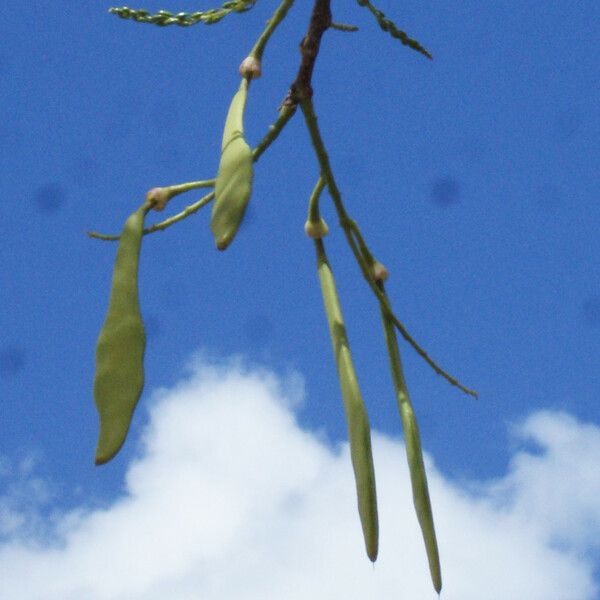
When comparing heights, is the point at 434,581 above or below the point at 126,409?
below

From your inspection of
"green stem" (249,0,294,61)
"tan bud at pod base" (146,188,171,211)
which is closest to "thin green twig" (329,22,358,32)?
"green stem" (249,0,294,61)

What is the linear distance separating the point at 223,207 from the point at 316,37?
203 mm

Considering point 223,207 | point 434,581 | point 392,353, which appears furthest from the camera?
point 392,353

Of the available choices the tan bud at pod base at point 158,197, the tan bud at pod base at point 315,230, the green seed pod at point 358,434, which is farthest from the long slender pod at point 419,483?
the tan bud at pod base at point 158,197

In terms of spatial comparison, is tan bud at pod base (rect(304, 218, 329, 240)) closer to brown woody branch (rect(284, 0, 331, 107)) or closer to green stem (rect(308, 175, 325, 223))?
green stem (rect(308, 175, 325, 223))

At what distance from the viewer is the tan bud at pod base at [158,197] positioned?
1.03 m

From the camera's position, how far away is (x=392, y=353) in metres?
1.08

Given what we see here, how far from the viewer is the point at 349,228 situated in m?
1.08

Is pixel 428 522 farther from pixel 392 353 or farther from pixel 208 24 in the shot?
pixel 208 24

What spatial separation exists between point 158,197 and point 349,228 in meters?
0.18

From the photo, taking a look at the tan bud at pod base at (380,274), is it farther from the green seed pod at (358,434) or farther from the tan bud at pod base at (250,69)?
the tan bud at pod base at (250,69)

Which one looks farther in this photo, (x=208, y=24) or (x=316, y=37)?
(x=208, y=24)

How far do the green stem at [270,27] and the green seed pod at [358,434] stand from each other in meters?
0.22

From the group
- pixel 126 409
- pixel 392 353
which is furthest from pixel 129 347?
pixel 392 353
